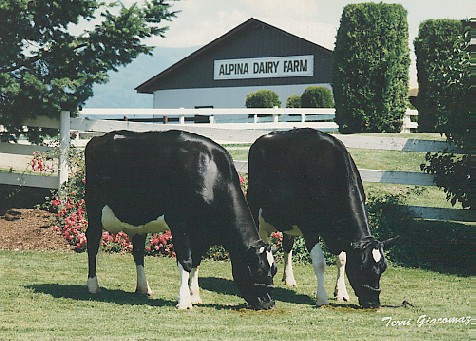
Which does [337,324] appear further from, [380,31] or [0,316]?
[380,31]

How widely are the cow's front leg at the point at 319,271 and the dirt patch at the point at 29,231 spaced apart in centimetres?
564

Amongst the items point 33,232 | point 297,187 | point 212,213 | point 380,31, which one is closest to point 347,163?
point 297,187

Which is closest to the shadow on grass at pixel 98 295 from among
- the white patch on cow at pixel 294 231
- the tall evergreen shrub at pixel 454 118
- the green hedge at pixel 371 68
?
the white patch on cow at pixel 294 231

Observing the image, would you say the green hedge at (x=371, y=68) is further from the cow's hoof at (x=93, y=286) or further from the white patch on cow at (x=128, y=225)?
the cow's hoof at (x=93, y=286)

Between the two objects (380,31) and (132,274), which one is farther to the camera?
(380,31)

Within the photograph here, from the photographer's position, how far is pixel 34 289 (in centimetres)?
→ 1186

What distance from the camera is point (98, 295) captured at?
11.6m

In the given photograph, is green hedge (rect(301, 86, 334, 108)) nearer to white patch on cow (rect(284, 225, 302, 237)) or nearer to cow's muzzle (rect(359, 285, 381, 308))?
white patch on cow (rect(284, 225, 302, 237))

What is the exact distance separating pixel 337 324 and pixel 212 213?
214 centimetres

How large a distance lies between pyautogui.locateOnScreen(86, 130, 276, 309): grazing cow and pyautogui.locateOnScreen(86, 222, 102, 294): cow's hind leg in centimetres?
1

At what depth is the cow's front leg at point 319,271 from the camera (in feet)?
36.7

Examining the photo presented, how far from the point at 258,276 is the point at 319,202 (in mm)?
1617

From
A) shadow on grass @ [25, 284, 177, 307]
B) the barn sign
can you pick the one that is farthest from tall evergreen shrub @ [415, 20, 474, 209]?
the barn sign

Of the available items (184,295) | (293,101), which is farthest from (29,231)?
(293,101)
